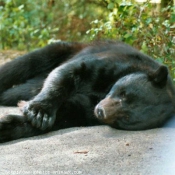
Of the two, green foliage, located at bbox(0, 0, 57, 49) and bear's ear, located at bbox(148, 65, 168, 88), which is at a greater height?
bear's ear, located at bbox(148, 65, 168, 88)

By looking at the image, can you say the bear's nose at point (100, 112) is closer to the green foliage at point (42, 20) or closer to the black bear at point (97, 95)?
the black bear at point (97, 95)

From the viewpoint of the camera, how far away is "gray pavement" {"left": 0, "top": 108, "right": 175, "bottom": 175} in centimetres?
388

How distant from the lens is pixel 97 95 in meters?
5.48

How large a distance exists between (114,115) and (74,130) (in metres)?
0.40

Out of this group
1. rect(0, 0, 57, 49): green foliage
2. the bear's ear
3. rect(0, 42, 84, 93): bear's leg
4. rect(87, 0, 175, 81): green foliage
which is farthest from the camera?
rect(0, 0, 57, 49): green foliage

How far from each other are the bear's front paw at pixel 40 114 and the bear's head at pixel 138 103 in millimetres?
440

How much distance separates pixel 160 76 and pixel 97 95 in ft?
2.26

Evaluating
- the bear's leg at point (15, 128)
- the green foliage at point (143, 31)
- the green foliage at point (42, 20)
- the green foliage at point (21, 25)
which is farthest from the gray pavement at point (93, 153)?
the green foliage at point (42, 20)

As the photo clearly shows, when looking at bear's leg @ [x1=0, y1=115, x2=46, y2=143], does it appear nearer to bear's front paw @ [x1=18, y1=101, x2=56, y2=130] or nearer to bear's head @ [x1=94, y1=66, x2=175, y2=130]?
bear's front paw @ [x1=18, y1=101, x2=56, y2=130]

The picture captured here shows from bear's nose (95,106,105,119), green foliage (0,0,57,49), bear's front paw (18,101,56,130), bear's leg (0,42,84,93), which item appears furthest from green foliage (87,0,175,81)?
green foliage (0,0,57,49)

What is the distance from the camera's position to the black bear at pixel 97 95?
16.5 ft

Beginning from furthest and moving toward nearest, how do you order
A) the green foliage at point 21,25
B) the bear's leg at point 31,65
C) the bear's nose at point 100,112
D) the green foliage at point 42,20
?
the green foliage at point 42,20, the green foliage at point 21,25, the bear's leg at point 31,65, the bear's nose at point 100,112

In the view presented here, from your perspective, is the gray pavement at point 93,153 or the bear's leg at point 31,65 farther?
the bear's leg at point 31,65

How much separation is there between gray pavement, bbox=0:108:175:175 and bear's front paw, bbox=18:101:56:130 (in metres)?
0.11
